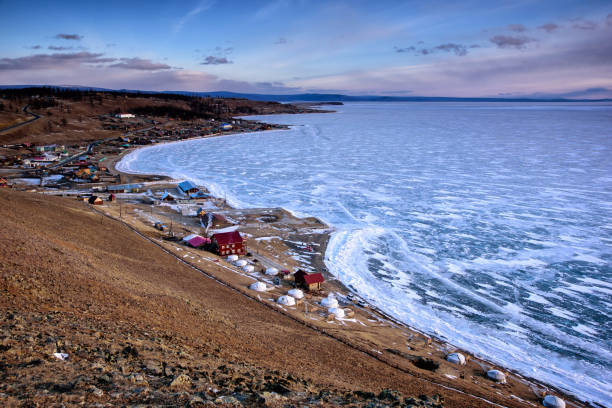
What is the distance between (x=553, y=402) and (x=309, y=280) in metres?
12.2

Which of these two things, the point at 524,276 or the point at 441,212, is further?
the point at 441,212

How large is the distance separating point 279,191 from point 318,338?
28.7 metres

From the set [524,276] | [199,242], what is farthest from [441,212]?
[199,242]

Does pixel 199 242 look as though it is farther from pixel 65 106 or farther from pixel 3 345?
pixel 65 106

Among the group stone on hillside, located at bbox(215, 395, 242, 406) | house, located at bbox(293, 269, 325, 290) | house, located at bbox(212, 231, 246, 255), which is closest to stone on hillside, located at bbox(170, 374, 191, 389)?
stone on hillside, located at bbox(215, 395, 242, 406)

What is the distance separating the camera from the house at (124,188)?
143ft

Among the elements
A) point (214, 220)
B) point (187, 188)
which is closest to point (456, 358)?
point (214, 220)

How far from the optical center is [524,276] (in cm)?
2309

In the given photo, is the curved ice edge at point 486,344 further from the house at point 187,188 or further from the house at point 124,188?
the house at point 124,188

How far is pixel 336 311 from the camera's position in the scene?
19406 mm

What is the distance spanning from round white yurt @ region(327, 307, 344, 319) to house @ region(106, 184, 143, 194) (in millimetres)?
32200

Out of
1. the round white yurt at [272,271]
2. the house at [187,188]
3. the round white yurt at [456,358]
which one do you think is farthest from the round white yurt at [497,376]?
the house at [187,188]

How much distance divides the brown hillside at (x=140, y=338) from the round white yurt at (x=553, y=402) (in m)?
2.94

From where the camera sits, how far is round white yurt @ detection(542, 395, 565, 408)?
13836 millimetres
